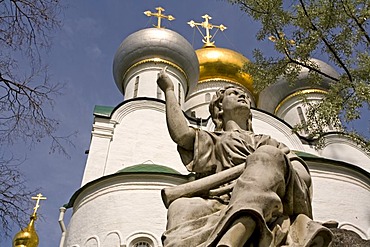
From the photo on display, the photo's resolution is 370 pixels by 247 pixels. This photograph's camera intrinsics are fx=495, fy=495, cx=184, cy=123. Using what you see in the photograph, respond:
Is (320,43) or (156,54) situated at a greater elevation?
(156,54)

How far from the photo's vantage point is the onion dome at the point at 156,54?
20.7 metres

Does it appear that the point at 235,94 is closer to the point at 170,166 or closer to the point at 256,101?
the point at 170,166

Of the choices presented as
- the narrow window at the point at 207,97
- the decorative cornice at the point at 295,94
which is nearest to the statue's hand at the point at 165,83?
the decorative cornice at the point at 295,94

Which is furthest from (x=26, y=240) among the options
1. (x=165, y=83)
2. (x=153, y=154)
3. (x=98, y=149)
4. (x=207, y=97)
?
(x=165, y=83)

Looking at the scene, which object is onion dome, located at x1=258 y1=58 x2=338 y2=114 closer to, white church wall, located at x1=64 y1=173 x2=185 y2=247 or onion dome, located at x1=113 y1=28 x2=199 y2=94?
onion dome, located at x1=113 y1=28 x2=199 y2=94

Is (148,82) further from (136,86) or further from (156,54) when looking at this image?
(156,54)

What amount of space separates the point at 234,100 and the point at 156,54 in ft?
57.5

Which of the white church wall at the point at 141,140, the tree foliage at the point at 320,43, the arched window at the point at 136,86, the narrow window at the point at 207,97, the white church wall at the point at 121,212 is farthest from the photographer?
the narrow window at the point at 207,97

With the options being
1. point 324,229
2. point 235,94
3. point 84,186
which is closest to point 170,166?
point 84,186

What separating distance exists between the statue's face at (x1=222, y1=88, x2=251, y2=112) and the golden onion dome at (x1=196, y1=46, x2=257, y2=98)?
21.1 m

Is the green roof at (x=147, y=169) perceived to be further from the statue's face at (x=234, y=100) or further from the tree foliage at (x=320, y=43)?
the statue's face at (x=234, y=100)

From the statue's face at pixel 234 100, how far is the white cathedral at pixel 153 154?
30.1 feet

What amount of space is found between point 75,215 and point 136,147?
133 inches

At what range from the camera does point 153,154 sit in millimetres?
16406
